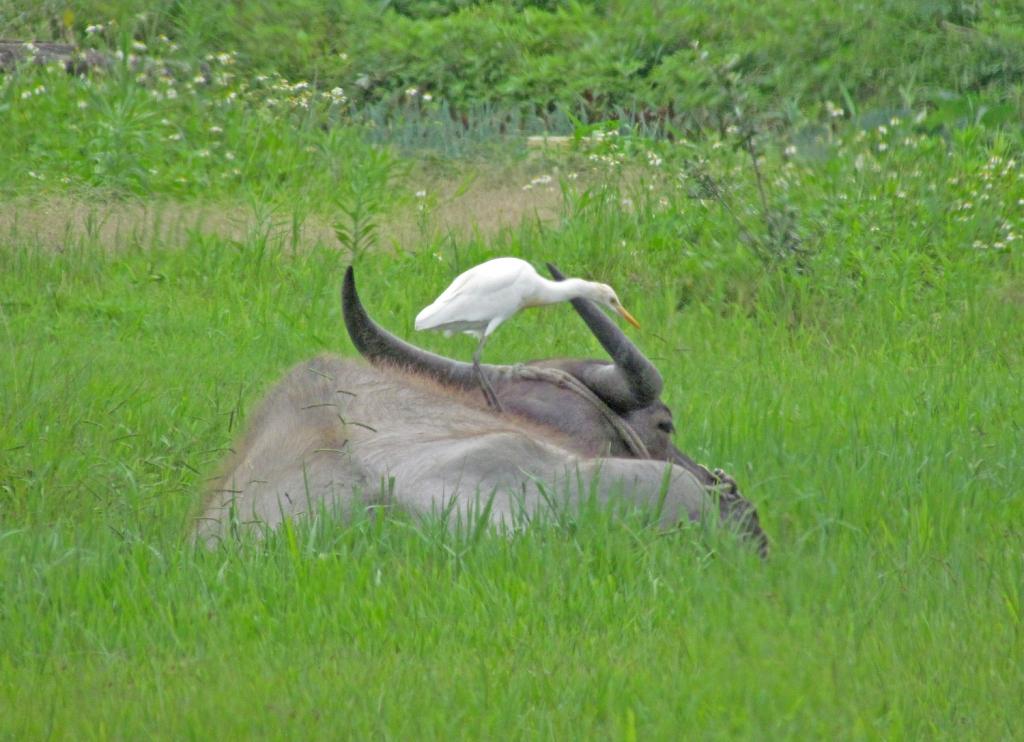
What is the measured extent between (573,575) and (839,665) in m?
0.73

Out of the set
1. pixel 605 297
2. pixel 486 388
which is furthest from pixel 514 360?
pixel 486 388

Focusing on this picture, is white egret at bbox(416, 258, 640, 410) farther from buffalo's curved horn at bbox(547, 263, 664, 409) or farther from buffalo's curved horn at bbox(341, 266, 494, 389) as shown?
buffalo's curved horn at bbox(547, 263, 664, 409)

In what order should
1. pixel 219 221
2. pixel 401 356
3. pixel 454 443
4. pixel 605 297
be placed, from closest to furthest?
pixel 454 443, pixel 401 356, pixel 605 297, pixel 219 221

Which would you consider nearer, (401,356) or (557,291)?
(401,356)

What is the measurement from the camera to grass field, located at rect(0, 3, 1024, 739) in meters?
3.36

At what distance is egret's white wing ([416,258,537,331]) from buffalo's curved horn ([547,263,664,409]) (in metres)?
0.27

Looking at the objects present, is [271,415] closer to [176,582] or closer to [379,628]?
[176,582]

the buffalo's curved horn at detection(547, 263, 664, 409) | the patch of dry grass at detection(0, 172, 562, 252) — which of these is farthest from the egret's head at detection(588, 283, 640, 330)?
the patch of dry grass at detection(0, 172, 562, 252)

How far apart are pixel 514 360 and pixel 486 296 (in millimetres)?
2368

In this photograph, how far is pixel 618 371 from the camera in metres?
4.93

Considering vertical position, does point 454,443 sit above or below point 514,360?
above

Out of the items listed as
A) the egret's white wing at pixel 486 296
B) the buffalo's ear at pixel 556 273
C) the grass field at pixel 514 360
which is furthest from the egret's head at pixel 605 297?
the grass field at pixel 514 360

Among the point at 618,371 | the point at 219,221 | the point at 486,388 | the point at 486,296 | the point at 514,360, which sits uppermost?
the point at 486,296

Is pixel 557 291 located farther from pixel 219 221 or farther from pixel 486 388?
pixel 219 221
